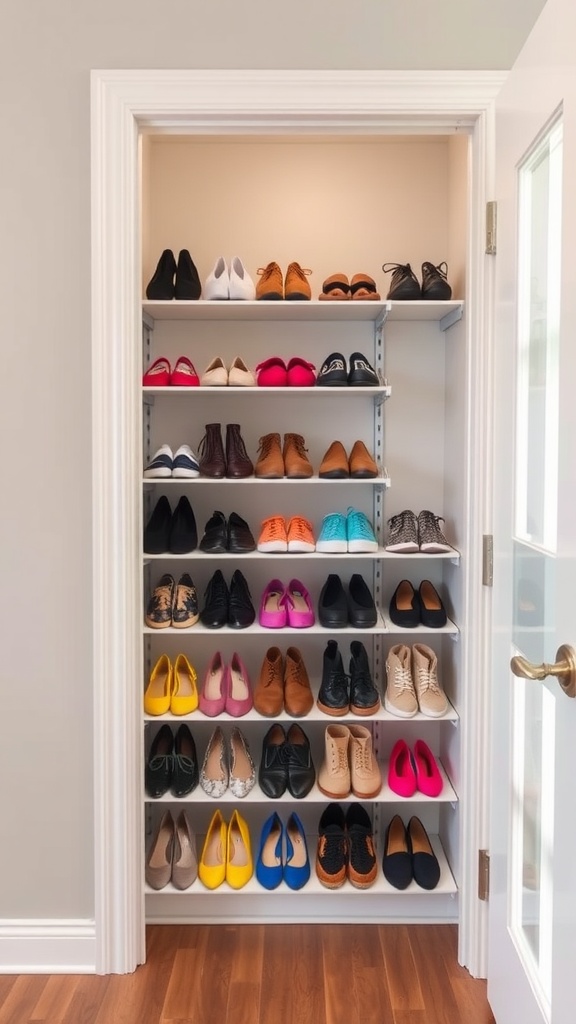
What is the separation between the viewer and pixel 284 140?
2.40 metres

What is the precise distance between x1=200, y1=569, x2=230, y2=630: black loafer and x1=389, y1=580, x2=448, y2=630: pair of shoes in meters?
0.49

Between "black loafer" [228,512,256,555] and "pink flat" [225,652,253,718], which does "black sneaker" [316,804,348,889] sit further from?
"black loafer" [228,512,256,555]

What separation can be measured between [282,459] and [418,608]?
A: 59 centimetres

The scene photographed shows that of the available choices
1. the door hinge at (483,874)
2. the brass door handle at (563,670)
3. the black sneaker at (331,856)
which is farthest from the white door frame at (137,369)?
the brass door handle at (563,670)

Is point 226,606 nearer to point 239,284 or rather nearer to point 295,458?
point 295,458

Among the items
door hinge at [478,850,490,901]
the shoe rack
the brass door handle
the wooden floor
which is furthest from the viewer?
the shoe rack

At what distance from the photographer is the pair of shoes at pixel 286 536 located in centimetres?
215

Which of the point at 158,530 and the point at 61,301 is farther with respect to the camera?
the point at 158,530

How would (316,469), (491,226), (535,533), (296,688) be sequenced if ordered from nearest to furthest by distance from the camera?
(535,533) < (491,226) < (296,688) < (316,469)

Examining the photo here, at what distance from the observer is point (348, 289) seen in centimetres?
219

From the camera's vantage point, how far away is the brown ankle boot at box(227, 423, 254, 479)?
2176mm

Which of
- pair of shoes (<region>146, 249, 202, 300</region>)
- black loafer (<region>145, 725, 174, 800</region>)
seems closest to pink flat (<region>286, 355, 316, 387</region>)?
pair of shoes (<region>146, 249, 202, 300</region>)

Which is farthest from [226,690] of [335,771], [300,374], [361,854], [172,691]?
[300,374]

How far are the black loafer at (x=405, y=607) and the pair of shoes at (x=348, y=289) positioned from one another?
0.85 meters
